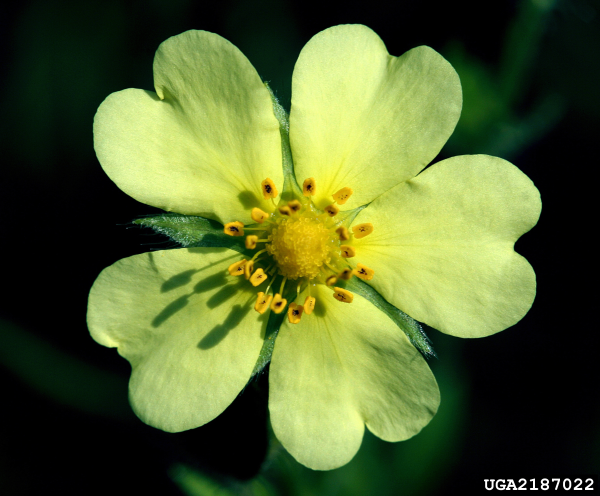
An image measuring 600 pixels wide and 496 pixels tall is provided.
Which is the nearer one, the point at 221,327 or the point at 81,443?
the point at 221,327

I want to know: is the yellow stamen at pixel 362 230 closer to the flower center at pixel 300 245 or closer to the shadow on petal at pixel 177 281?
the flower center at pixel 300 245

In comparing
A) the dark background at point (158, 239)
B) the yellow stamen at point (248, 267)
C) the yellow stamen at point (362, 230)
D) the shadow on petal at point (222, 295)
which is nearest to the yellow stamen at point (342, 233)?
the yellow stamen at point (362, 230)

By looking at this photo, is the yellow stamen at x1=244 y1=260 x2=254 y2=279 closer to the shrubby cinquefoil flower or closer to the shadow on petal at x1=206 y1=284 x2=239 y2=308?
the shrubby cinquefoil flower

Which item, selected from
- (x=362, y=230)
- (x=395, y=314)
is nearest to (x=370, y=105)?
(x=362, y=230)

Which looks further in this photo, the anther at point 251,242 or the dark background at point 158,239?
the dark background at point 158,239

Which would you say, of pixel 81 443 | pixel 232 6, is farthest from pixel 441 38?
pixel 81 443

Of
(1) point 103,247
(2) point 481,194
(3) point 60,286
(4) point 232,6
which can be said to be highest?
(4) point 232,6

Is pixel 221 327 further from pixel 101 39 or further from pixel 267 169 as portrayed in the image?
pixel 101 39

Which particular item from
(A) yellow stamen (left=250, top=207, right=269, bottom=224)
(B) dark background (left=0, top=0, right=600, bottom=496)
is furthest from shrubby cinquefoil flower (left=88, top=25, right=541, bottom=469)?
(B) dark background (left=0, top=0, right=600, bottom=496)
